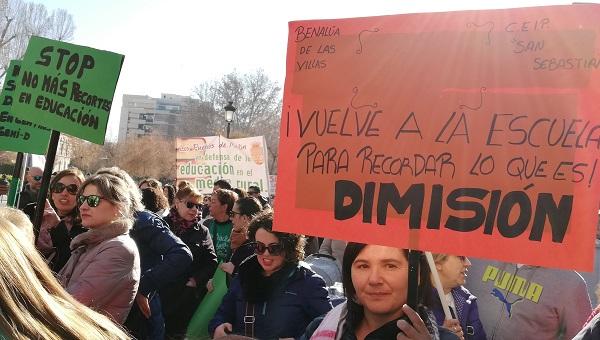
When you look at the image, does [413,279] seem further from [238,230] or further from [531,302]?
[238,230]

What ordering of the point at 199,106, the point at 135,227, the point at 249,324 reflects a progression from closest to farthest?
the point at 249,324
the point at 135,227
the point at 199,106

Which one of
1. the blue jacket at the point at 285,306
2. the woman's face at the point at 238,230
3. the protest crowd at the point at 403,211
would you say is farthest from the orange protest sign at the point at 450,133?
the woman's face at the point at 238,230

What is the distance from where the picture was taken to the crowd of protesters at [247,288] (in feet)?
5.07

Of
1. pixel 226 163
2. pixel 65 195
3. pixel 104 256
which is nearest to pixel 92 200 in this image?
pixel 104 256

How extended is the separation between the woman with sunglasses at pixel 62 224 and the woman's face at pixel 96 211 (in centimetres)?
81

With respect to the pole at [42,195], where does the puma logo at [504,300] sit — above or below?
below

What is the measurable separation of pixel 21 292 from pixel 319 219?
3.73 ft

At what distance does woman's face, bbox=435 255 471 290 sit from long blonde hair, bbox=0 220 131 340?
69.0 inches

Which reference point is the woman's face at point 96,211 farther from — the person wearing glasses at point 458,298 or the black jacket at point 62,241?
the person wearing glasses at point 458,298

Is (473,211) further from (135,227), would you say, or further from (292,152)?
(135,227)

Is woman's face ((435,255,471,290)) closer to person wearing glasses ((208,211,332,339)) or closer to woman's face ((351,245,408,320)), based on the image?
person wearing glasses ((208,211,332,339))

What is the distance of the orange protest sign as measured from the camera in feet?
6.40

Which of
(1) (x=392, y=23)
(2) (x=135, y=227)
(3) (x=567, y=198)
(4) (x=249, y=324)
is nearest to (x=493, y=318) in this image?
(4) (x=249, y=324)

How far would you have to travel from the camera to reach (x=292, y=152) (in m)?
2.41
